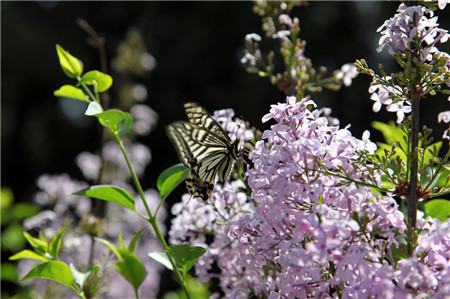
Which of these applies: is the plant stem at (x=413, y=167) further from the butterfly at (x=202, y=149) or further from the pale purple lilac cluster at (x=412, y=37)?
the butterfly at (x=202, y=149)

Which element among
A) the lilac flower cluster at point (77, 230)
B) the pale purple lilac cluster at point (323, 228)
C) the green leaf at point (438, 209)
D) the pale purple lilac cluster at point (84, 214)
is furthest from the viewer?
the pale purple lilac cluster at point (84, 214)

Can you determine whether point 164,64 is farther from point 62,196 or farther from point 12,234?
point 12,234

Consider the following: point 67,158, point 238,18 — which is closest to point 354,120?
point 238,18

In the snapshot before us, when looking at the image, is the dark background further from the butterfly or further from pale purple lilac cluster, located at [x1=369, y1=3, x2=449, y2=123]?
pale purple lilac cluster, located at [x1=369, y1=3, x2=449, y2=123]

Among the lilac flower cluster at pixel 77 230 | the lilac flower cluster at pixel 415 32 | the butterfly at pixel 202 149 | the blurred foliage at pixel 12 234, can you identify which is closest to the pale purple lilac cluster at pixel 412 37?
the lilac flower cluster at pixel 415 32

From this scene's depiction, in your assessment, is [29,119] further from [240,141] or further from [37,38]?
[240,141]

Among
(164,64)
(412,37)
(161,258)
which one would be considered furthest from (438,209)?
(164,64)
